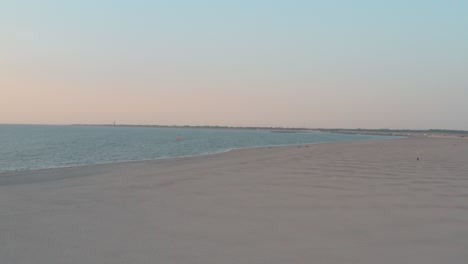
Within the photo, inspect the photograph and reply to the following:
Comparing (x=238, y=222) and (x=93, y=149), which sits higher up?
(x=238, y=222)

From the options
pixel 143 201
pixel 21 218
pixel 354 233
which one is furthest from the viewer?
pixel 143 201

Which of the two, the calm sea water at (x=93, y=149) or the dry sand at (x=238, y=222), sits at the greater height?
the dry sand at (x=238, y=222)

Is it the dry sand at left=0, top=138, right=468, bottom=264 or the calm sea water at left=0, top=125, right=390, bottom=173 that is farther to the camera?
the calm sea water at left=0, top=125, right=390, bottom=173

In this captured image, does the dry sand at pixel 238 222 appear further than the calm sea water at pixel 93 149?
No

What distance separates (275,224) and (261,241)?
1123 millimetres

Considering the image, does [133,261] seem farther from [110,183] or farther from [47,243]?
[110,183]

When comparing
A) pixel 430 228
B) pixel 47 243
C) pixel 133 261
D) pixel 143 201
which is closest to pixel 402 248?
pixel 430 228

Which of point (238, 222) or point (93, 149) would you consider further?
point (93, 149)

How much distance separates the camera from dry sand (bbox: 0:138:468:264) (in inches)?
210

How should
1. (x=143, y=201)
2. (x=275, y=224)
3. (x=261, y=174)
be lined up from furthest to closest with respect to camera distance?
(x=261, y=174) < (x=143, y=201) < (x=275, y=224)

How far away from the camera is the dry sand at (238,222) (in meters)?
5.34

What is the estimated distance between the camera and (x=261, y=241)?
5914 mm

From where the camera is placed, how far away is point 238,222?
23.5 feet

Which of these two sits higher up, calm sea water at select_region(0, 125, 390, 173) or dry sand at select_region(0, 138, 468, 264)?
dry sand at select_region(0, 138, 468, 264)
